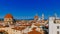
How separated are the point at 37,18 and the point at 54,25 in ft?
155

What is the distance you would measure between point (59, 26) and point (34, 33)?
7.25m

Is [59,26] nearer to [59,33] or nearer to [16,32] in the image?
[59,33]

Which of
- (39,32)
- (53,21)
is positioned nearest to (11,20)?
(39,32)

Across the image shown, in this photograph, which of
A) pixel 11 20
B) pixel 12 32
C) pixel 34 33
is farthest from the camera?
pixel 11 20

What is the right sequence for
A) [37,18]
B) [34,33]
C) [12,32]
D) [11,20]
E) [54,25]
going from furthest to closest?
[37,18] < [11,20] < [12,32] < [34,33] < [54,25]

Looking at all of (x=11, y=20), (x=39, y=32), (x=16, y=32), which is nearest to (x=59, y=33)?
(x=39, y=32)

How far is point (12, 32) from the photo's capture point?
33938 millimetres

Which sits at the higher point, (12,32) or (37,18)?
(37,18)

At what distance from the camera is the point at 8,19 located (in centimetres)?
5850

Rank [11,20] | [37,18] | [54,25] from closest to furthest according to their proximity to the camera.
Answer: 1. [54,25]
2. [11,20]
3. [37,18]

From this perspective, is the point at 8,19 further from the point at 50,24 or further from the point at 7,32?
the point at 50,24

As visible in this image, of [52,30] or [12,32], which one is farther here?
[12,32]

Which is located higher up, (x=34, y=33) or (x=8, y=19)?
(x=8, y=19)

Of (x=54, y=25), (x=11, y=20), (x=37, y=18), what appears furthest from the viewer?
(x=37, y=18)
